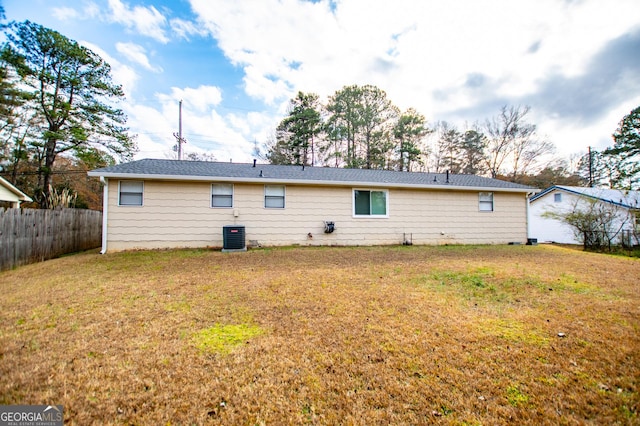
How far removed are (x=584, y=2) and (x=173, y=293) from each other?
39.3 feet

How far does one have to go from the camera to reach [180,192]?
8.88 m

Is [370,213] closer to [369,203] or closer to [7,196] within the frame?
[369,203]

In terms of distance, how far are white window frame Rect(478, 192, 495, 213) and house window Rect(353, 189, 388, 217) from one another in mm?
4549

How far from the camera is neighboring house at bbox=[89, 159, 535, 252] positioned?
8578 millimetres

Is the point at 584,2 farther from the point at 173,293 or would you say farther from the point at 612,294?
the point at 173,293

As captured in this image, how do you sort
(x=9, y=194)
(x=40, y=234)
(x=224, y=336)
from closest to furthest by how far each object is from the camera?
1. (x=224, y=336)
2. (x=40, y=234)
3. (x=9, y=194)

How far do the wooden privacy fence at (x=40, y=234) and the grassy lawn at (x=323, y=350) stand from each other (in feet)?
6.56

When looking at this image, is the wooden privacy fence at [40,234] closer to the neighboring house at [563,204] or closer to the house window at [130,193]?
the house window at [130,193]

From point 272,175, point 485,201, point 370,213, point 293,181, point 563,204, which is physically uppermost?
point 272,175

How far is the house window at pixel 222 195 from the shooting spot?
9164 millimetres

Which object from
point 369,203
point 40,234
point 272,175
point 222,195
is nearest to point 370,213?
point 369,203

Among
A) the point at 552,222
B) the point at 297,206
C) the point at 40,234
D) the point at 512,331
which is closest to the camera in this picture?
the point at 512,331

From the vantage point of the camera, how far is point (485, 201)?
11461 millimetres

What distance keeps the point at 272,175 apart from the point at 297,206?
155 centimetres
